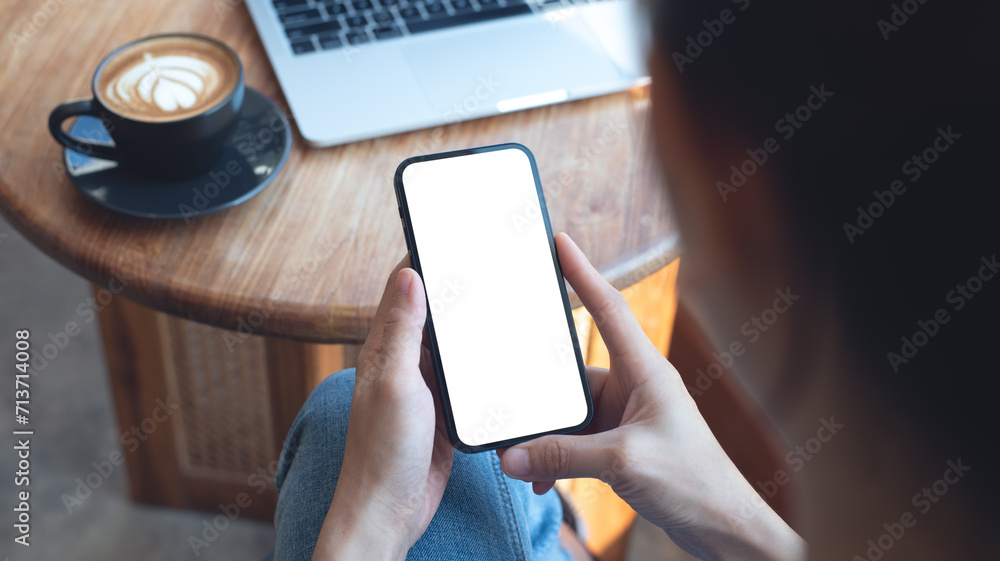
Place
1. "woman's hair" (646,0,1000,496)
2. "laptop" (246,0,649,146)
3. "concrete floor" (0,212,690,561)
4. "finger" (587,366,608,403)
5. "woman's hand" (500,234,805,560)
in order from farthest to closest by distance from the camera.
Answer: "concrete floor" (0,212,690,561)
"laptop" (246,0,649,146)
"finger" (587,366,608,403)
"woman's hand" (500,234,805,560)
"woman's hair" (646,0,1000,496)

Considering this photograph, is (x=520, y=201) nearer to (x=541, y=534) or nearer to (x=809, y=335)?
(x=541, y=534)

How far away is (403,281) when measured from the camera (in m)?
0.50

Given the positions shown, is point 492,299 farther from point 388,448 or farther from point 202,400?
point 202,400

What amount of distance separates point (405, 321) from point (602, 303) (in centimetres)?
14

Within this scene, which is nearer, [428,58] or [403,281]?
[403,281]

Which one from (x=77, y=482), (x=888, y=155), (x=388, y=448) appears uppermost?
(x=888, y=155)

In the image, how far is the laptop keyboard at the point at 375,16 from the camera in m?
0.78

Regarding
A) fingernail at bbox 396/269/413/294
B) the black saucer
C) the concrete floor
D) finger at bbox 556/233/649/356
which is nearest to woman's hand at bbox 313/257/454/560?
fingernail at bbox 396/269/413/294

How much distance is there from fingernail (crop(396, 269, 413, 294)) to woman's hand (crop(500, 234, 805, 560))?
0.13m

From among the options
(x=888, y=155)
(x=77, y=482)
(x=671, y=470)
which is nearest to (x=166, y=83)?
(x=671, y=470)

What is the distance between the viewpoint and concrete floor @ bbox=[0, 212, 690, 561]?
3.73 feet

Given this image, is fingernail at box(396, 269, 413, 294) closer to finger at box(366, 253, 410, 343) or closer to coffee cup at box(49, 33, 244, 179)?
finger at box(366, 253, 410, 343)

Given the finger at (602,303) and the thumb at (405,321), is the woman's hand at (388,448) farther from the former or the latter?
the finger at (602,303)

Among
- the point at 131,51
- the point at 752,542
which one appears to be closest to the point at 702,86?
the point at 752,542
